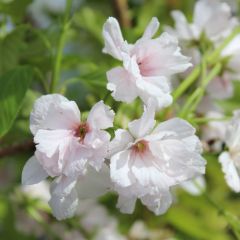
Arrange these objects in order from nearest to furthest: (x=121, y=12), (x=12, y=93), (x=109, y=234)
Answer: (x=12, y=93), (x=109, y=234), (x=121, y=12)

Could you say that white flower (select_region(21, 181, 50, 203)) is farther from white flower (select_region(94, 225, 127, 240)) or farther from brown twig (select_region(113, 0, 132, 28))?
brown twig (select_region(113, 0, 132, 28))

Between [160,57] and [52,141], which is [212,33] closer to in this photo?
[160,57]

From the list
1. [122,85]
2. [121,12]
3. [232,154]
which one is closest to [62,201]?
[122,85]

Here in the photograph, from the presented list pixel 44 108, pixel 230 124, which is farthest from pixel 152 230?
pixel 44 108

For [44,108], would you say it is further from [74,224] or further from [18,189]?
[18,189]

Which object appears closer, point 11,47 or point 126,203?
point 126,203

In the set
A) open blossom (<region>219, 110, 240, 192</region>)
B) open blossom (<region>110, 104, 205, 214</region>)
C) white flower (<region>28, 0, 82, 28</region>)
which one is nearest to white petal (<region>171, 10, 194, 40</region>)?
open blossom (<region>219, 110, 240, 192</region>)
